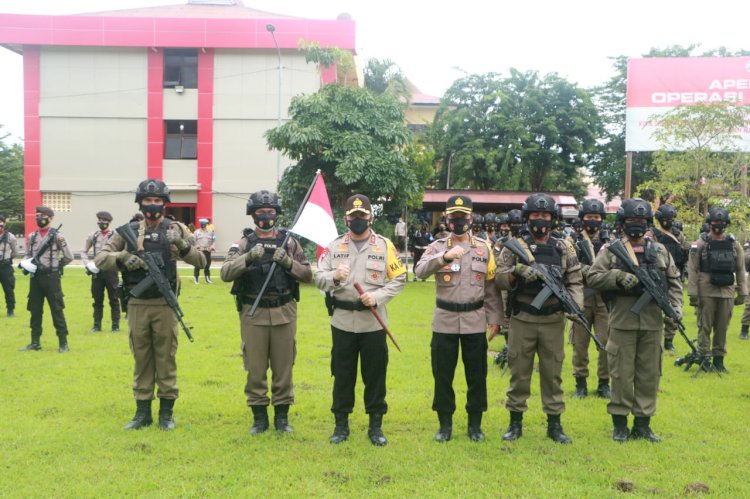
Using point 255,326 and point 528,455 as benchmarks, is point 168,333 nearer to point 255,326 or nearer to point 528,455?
point 255,326

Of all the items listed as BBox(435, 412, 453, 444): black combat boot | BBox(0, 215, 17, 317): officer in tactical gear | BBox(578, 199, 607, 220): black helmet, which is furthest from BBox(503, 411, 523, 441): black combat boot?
BBox(0, 215, 17, 317): officer in tactical gear

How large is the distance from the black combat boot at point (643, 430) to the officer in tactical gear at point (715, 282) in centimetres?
339

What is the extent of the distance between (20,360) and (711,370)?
973 centimetres

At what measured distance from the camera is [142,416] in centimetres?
607

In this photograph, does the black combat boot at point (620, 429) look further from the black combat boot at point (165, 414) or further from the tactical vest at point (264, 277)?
the black combat boot at point (165, 414)

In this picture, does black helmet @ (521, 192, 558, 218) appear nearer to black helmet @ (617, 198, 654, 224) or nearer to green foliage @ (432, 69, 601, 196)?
black helmet @ (617, 198, 654, 224)

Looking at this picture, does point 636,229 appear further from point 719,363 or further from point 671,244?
point 719,363

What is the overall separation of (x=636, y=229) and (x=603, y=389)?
236 centimetres

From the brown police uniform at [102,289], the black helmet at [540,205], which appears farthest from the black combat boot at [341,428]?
the brown police uniform at [102,289]

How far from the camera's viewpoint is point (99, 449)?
5.45 m

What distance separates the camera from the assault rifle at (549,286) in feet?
18.2

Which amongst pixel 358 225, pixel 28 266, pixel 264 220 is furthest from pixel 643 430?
pixel 28 266


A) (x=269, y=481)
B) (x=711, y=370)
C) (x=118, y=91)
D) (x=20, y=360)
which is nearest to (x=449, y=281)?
(x=269, y=481)

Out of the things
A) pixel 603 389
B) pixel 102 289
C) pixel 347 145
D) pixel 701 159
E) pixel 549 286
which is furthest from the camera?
pixel 347 145
